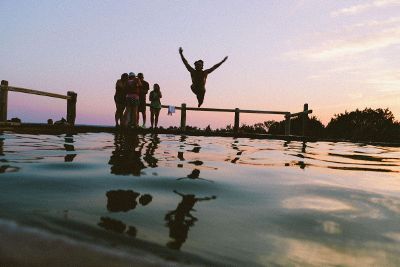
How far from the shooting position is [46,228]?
1274mm

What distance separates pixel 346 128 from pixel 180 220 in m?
24.9

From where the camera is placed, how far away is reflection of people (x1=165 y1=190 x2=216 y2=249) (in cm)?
140

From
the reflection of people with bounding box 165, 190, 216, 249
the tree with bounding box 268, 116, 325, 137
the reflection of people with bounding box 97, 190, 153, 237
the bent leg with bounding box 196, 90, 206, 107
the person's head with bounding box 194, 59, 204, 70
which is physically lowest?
the reflection of people with bounding box 165, 190, 216, 249

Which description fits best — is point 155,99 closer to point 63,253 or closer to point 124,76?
point 124,76

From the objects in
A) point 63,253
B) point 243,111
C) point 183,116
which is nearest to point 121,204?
point 63,253

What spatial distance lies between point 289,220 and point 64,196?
1198 millimetres

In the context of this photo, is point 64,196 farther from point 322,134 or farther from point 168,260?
point 322,134

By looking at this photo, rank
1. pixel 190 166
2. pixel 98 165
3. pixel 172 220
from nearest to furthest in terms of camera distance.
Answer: pixel 172 220
pixel 98 165
pixel 190 166

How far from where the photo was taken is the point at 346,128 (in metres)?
24.5

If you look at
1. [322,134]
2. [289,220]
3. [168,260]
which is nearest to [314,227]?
[289,220]

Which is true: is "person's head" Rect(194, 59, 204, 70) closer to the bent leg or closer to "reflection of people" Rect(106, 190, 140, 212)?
the bent leg

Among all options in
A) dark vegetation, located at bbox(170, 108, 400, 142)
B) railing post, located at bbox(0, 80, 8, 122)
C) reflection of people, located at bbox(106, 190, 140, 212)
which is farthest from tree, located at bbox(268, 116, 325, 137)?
reflection of people, located at bbox(106, 190, 140, 212)

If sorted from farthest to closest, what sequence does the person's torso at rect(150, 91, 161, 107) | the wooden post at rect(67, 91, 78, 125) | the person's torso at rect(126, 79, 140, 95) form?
the wooden post at rect(67, 91, 78, 125), the person's torso at rect(150, 91, 161, 107), the person's torso at rect(126, 79, 140, 95)

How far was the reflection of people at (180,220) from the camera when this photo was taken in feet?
4.61
